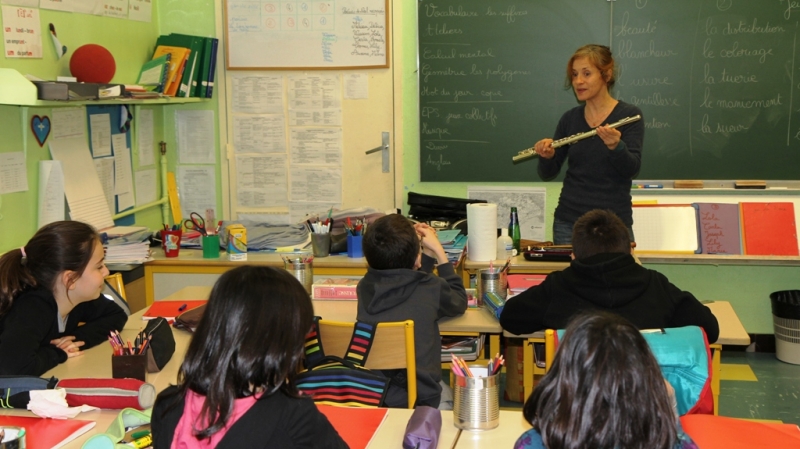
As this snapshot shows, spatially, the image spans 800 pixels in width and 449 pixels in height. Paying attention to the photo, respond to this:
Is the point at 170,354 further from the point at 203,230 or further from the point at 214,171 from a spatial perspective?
the point at 214,171

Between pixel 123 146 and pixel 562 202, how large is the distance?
2.56 m

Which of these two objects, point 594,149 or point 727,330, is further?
point 594,149

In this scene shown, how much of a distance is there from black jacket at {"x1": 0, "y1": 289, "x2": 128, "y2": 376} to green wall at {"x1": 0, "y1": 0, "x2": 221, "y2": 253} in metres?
1.14

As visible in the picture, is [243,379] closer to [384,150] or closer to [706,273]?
[384,150]

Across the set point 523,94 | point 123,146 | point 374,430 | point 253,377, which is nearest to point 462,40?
point 523,94

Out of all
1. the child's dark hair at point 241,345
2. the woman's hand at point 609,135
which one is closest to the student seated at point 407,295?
the child's dark hair at point 241,345

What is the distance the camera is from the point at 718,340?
9.14 feet

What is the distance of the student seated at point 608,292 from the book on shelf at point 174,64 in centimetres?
291

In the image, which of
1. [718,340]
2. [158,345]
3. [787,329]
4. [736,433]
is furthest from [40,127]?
[787,329]

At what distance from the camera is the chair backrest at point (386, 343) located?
2.48m

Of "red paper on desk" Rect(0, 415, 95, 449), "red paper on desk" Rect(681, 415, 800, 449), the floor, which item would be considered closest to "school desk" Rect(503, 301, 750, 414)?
"red paper on desk" Rect(681, 415, 800, 449)

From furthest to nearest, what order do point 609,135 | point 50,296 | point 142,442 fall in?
point 609,135
point 50,296
point 142,442

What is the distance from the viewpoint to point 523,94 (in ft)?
16.6

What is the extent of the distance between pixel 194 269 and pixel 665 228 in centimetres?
266
